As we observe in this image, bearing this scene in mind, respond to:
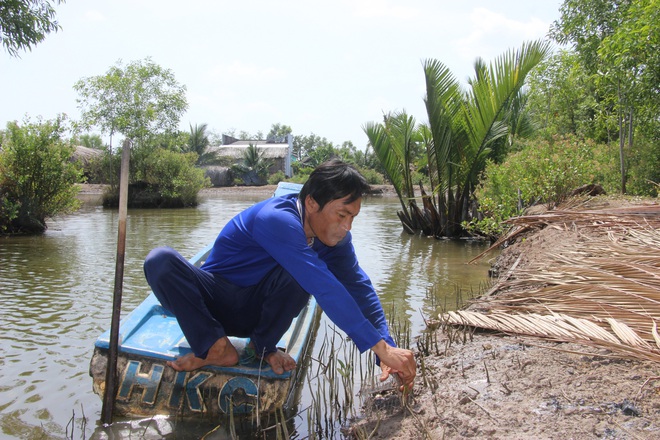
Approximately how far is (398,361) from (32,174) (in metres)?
10.9

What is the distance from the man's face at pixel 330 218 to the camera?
8.14ft

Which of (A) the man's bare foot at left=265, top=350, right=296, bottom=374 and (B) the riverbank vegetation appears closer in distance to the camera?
(A) the man's bare foot at left=265, top=350, right=296, bottom=374

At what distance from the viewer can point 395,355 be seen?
2277 mm

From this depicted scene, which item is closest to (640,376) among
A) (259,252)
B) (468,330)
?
(468,330)

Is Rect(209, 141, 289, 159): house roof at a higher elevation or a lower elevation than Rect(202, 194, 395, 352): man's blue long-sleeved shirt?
higher

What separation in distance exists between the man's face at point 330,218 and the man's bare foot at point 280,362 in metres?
0.67

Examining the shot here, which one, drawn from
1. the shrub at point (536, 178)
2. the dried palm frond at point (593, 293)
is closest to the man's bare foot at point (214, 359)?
the dried palm frond at point (593, 293)

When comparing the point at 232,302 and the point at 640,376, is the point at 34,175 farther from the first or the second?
the point at 640,376

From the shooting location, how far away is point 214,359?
8.80ft

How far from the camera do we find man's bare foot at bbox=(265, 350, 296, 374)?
2.74 m

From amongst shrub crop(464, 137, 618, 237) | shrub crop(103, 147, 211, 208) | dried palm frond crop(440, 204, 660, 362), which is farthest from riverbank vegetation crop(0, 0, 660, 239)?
shrub crop(103, 147, 211, 208)

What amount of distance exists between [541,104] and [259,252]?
696 inches

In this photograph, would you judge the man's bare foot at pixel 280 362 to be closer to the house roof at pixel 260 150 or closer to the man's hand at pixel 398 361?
the man's hand at pixel 398 361

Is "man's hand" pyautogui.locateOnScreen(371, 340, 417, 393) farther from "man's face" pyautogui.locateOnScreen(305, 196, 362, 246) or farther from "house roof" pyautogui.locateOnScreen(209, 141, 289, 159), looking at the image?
"house roof" pyautogui.locateOnScreen(209, 141, 289, 159)
